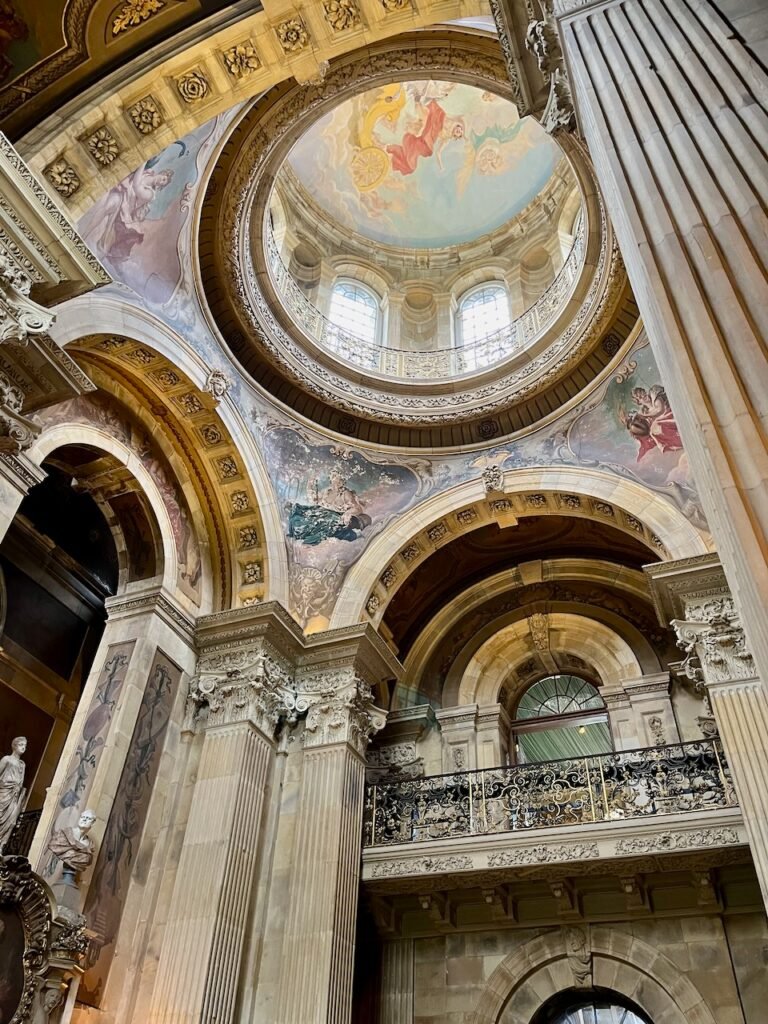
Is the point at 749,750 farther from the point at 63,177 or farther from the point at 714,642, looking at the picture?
the point at 63,177

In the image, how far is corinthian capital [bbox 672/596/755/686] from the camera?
847 centimetres

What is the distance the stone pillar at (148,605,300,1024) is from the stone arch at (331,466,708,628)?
57.9 inches

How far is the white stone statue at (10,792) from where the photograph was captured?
7391 millimetres

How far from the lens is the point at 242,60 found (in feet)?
23.5

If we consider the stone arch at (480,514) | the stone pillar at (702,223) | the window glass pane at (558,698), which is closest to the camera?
the stone pillar at (702,223)

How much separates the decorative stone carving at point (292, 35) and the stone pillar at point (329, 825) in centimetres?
675

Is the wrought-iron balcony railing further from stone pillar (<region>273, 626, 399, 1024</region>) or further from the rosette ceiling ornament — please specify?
the rosette ceiling ornament

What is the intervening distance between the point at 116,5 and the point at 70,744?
7395mm

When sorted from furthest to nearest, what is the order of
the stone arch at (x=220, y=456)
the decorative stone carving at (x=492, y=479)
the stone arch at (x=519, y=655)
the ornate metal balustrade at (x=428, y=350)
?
the ornate metal balustrade at (x=428, y=350) → the stone arch at (x=519, y=655) → the decorative stone carving at (x=492, y=479) → the stone arch at (x=220, y=456)

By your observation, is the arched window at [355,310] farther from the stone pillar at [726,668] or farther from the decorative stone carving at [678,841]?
the decorative stone carving at [678,841]

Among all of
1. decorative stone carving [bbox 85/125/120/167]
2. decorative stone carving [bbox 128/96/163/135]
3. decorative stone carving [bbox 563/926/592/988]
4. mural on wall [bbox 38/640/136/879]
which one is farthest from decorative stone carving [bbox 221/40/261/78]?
decorative stone carving [bbox 563/926/592/988]

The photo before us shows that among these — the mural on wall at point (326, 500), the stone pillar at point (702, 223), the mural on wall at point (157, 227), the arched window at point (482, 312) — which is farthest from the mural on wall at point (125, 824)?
the arched window at point (482, 312)

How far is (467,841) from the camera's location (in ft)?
30.6

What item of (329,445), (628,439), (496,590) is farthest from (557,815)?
(329,445)
